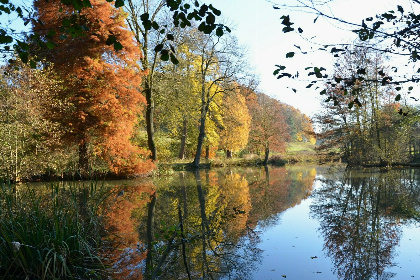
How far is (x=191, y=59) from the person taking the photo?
2242cm

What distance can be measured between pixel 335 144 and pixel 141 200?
1652 cm

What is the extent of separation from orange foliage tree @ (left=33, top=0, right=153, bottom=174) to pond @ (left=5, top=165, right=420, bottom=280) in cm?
473

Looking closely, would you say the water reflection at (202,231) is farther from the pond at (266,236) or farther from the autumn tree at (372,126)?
the autumn tree at (372,126)

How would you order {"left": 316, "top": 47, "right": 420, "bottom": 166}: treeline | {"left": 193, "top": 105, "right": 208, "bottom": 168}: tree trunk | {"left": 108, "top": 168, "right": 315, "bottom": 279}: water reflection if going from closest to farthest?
1. {"left": 108, "top": 168, "right": 315, "bottom": 279}: water reflection
2. {"left": 316, "top": 47, "right": 420, "bottom": 166}: treeline
3. {"left": 193, "top": 105, "right": 208, "bottom": 168}: tree trunk

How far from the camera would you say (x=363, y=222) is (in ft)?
20.2

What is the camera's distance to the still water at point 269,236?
375cm

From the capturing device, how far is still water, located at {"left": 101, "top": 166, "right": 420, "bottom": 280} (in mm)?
3750

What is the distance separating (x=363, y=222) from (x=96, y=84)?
11.0 metres

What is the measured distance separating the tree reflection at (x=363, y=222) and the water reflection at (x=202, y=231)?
0.97 m

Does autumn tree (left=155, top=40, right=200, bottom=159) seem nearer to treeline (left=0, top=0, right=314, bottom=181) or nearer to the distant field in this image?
treeline (left=0, top=0, right=314, bottom=181)

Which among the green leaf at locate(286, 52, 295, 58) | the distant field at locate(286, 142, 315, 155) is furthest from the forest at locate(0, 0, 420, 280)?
the distant field at locate(286, 142, 315, 155)

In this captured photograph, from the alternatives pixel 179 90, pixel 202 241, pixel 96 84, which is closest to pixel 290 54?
pixel 202 241

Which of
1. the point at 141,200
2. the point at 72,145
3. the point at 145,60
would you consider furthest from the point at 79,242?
the point at 145,60

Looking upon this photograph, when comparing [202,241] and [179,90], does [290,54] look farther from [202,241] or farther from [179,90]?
[179,90]
